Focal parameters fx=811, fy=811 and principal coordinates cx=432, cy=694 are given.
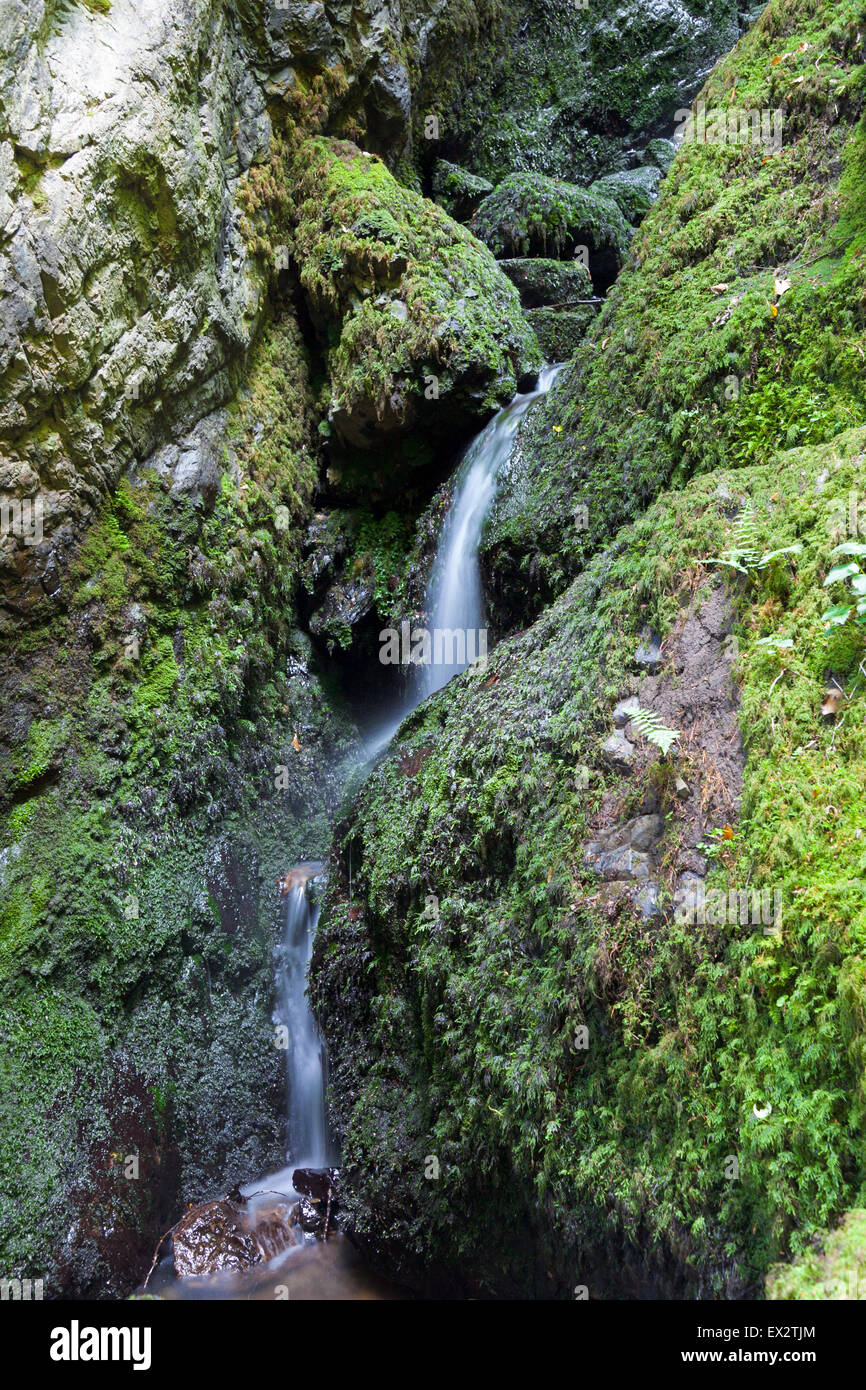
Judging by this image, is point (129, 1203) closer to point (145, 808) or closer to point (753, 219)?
point (145, 808)

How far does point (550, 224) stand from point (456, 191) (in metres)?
2.05

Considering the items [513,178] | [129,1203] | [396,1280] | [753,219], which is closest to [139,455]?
[753,219]

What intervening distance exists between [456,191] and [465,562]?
28.2ft

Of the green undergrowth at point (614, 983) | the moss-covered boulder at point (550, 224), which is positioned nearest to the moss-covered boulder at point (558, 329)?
the moss-covered boulder at point (550, 224)

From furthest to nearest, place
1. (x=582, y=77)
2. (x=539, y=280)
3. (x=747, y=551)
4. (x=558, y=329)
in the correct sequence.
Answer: (x=582, y=77) < (x=539, y=280) < (x=558, y=329) < (x=747, y=551)

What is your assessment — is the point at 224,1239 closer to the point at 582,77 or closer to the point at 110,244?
the point at 110,244

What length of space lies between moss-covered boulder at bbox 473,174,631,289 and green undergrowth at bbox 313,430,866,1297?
9211mm

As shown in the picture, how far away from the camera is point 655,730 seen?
3.77 m

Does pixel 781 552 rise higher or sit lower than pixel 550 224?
lower

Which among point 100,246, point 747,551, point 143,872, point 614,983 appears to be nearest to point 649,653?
point 747,551

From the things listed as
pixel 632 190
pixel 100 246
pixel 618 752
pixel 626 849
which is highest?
pixel 632 190

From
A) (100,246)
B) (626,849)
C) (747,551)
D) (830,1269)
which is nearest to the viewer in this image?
(830,1269)

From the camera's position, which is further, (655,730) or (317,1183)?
Result: (317,1183)

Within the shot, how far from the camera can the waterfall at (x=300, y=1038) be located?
6.68 meters
